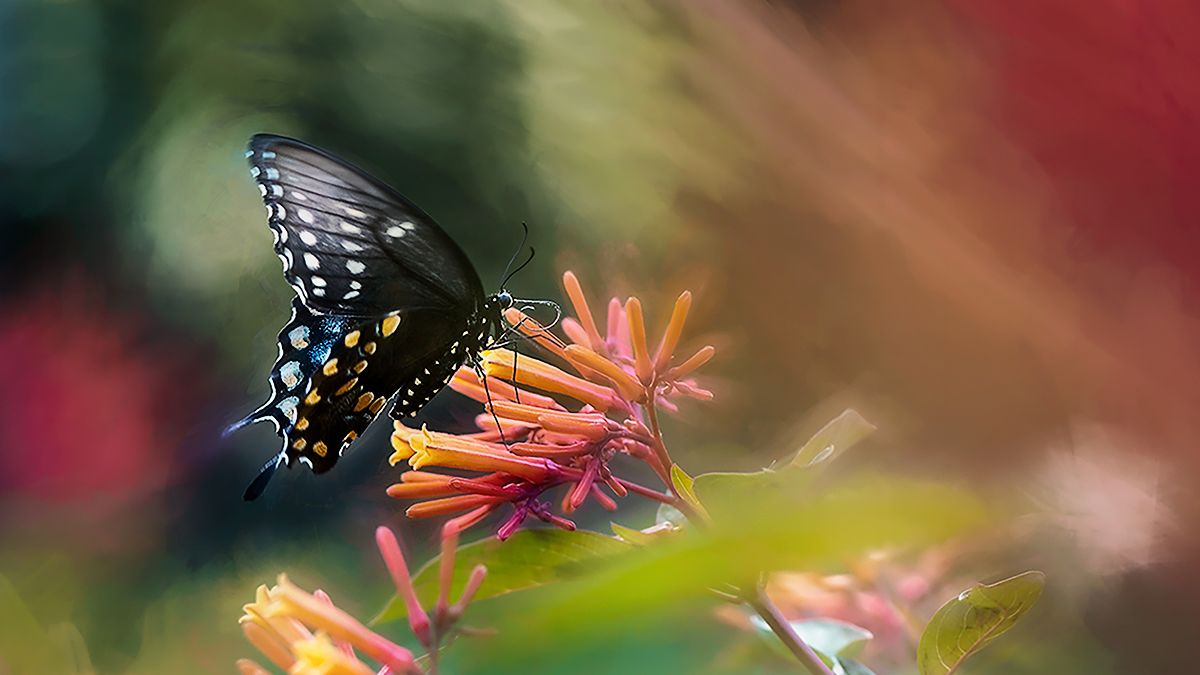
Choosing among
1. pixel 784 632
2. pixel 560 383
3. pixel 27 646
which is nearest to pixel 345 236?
pixel 560 383

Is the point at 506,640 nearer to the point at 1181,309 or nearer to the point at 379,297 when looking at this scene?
the point at 1181,309

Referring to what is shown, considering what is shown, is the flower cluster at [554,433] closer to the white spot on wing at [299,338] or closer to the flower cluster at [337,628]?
the flower cluster at [337,628]

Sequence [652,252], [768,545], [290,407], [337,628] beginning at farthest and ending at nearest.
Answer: [652,252] → [290,407] → [337,628] → [768,545]

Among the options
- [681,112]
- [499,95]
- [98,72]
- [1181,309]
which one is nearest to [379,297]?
[681,112]

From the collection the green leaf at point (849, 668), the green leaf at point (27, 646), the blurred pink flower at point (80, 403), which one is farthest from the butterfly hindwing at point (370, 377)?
the blurred pink flower at point (80, 403)

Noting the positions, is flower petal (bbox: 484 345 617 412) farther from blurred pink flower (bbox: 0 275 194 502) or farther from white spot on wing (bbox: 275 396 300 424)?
blurred pink flower (bbox: 0 275 194 502)

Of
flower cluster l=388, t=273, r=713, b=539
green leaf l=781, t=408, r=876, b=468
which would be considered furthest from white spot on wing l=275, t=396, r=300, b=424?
green leaf l=781, t=408, r=876, b=468

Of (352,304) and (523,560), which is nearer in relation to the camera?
(523,560)

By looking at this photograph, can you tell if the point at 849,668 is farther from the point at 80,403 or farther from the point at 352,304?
the point at 80,403
